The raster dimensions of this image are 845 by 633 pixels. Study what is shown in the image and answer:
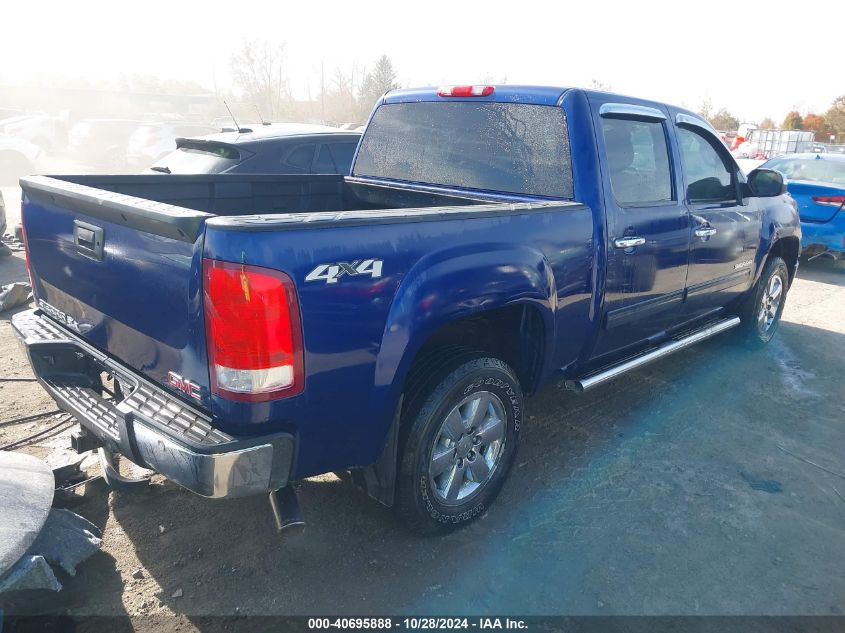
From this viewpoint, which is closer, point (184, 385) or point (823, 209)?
point (184, 385)

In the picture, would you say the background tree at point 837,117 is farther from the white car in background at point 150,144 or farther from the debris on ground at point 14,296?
the debris on ground at point 14,296

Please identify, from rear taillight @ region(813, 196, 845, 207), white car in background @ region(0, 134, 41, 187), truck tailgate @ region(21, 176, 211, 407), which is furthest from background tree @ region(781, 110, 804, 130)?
truck tailgate @ region(21, 176, 211, 407)

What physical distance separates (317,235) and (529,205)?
A: 1.25 metres

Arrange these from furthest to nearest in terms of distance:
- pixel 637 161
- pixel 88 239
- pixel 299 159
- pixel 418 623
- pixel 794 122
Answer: pixel 794 122 → pixel 299 159 → pixel 637 161 → pixel 88 239 → pixel 418 623

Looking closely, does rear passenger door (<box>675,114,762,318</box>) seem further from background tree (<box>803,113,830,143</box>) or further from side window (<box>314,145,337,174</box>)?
background tree (<box>803,113,830,143</box>)

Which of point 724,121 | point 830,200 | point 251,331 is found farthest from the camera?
point 724,121

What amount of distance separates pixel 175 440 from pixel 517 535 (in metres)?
1.69

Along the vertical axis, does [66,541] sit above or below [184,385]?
below

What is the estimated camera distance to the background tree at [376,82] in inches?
1922

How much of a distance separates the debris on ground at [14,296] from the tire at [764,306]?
21.4 feet

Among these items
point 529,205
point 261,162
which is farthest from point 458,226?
point 261,162

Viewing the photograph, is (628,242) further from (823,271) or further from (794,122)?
(794,122)

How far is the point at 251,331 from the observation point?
204 centimetres

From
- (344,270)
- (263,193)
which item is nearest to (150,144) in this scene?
(263,193)
